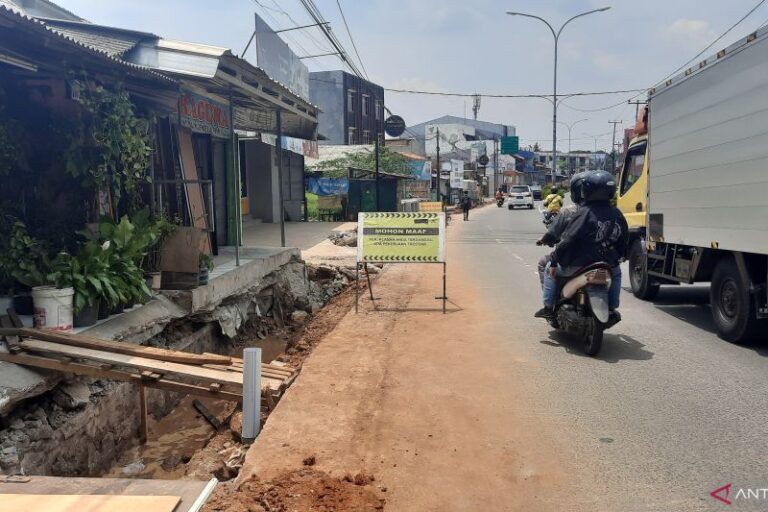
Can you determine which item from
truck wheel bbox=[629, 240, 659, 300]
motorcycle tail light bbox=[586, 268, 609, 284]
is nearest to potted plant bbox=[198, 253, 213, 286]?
motorcycle tail light bbox=[586, 268, 609, 284]

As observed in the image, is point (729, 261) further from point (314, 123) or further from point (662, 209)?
point (314, 123)

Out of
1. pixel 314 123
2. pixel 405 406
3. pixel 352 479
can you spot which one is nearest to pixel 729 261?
pixel 405 406

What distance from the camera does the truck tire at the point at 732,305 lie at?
6.29 meters

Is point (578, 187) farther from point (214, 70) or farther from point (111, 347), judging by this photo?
point (111, 347)

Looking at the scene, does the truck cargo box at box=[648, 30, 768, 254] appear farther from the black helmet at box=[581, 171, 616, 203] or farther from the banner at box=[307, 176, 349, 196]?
the banner at box=[307, 176, 349, 196]

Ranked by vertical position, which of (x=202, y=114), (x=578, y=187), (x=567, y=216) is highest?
(x=202, y=114)

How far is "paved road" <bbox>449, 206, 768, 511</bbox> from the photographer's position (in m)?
3.48

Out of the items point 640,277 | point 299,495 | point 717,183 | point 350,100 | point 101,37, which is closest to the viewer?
point 299,495

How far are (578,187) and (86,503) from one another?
17.5 ft

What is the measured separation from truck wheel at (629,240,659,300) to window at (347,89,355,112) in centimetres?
3651

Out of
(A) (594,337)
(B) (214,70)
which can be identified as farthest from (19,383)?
(A) (594,337)

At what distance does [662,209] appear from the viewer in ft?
26.9

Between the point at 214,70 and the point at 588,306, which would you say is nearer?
the point at 588,306

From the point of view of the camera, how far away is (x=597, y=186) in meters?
6.32
